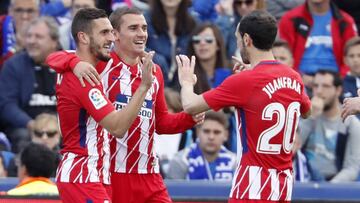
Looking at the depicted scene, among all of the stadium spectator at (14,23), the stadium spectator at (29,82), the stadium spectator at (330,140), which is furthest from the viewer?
the stadium spectator at (14,23)

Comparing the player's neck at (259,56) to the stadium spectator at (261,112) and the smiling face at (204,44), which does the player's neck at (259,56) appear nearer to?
the stadium spectator at (261,112)

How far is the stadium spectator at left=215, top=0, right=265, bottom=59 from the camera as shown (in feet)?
46.3

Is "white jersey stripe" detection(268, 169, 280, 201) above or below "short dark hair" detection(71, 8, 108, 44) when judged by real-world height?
below

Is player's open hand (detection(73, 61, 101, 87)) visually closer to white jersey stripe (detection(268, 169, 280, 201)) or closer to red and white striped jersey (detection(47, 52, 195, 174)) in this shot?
red and white striped jersey (detection(47, 52, 195, 174))

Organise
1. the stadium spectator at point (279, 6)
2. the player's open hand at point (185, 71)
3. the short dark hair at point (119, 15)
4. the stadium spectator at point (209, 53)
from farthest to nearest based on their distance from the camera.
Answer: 1. the stadium spectator at point (279, 6)
2. the stadium spectator at point (209, 53)
3. the short dark hair at point (119, 15)
4. the player's open hand at point (185, 71)

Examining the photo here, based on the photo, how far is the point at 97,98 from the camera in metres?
8.69

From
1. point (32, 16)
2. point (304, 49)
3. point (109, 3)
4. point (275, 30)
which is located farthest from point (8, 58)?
point (275, 30)

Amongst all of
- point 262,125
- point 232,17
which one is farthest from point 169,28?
point 262,125

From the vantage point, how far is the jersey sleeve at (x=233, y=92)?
8789 millimetres

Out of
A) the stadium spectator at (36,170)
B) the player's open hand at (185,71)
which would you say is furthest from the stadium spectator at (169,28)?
the player's open hand at (185,71)

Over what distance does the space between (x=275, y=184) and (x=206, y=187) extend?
2536mm

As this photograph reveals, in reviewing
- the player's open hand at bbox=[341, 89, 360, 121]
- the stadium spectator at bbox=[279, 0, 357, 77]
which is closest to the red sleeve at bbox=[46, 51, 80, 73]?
the player's open hand at bbox=[341, 89, 360, 121]

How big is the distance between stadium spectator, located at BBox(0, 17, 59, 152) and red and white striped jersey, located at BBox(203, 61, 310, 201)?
485 centimetres

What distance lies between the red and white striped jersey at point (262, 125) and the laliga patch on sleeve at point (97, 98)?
2.65ft
